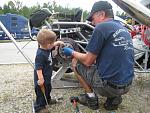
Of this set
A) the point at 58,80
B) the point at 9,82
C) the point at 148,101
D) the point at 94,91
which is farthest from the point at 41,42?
the point at 9,82

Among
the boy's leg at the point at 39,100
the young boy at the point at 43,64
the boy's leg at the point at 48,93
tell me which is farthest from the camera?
the boy's leg at the point at 48,93

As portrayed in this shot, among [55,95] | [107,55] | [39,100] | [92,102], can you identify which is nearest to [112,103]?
[92,102]

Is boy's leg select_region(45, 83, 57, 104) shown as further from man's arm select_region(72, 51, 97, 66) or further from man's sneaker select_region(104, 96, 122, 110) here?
man's sneaker select_region(104, 96, 122, 110)

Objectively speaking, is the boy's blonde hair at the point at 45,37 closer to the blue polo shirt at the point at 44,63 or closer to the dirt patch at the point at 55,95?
the blue polo shirt at the point at 44,63

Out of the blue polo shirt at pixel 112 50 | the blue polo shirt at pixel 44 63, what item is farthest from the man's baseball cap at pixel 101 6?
the blue polo shirt at pixel 44 63

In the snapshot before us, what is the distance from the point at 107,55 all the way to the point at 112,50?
0.09m

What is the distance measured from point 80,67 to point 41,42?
622 mm

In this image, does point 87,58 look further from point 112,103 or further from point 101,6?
point 112,103

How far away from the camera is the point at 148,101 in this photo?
17.1 feet

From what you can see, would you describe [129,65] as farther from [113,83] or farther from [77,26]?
[77,26]

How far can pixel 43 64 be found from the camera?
446 cm

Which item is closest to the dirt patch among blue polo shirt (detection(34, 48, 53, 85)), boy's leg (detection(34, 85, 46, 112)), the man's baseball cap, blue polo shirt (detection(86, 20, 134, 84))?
boy's leg (detection(34, 85, 46, 112))

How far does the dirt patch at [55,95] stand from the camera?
475 cm

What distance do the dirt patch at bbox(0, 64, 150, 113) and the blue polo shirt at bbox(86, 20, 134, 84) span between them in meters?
0.71
